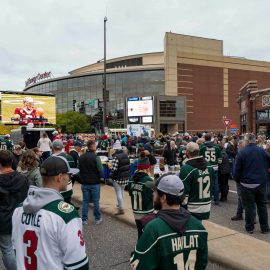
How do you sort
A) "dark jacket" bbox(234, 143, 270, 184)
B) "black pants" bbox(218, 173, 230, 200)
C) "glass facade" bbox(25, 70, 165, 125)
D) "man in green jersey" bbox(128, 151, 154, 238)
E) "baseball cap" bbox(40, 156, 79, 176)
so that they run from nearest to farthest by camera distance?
1. "baseball cap" bbox(40, 156, 79, 176)
2. "man in green jersey" bbox(128, 151, 154, 238)
3. "dark jacket" bbox(234, 143, 270, 184)
4. "black pants" bbox(218, 173, 230, 200)
5. "glass facade" bbox(25, 70, 165, 125)

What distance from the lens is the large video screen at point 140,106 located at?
5647 cm

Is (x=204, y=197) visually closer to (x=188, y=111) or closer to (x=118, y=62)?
(x=188, y=111)

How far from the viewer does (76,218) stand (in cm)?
240

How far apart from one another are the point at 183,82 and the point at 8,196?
252 feet

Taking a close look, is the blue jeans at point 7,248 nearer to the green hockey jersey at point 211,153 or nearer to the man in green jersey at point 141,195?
the man in green jersey at point 141,195

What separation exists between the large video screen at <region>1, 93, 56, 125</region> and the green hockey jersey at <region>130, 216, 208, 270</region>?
31608mm

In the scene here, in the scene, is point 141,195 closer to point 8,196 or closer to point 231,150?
point 8,196

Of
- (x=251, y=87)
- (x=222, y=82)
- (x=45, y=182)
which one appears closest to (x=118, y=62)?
(x=222, y=82)

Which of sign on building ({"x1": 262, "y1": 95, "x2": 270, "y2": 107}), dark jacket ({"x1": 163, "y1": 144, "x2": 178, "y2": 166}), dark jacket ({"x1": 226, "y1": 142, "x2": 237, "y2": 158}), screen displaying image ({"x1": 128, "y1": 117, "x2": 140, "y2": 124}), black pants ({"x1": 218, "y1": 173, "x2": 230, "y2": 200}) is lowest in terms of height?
black pants ({"x1": 218, "y1": 173, "x2": 230, "y2": 200})

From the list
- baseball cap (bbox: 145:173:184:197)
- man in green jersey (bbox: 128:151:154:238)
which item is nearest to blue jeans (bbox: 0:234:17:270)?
man in green jersey (bbox: 128:151:154:238)

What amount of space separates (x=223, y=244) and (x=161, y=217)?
4025mm

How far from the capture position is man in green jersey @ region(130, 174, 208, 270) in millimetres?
2396

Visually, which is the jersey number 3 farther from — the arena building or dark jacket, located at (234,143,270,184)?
the arena building

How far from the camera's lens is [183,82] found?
78938 mm
